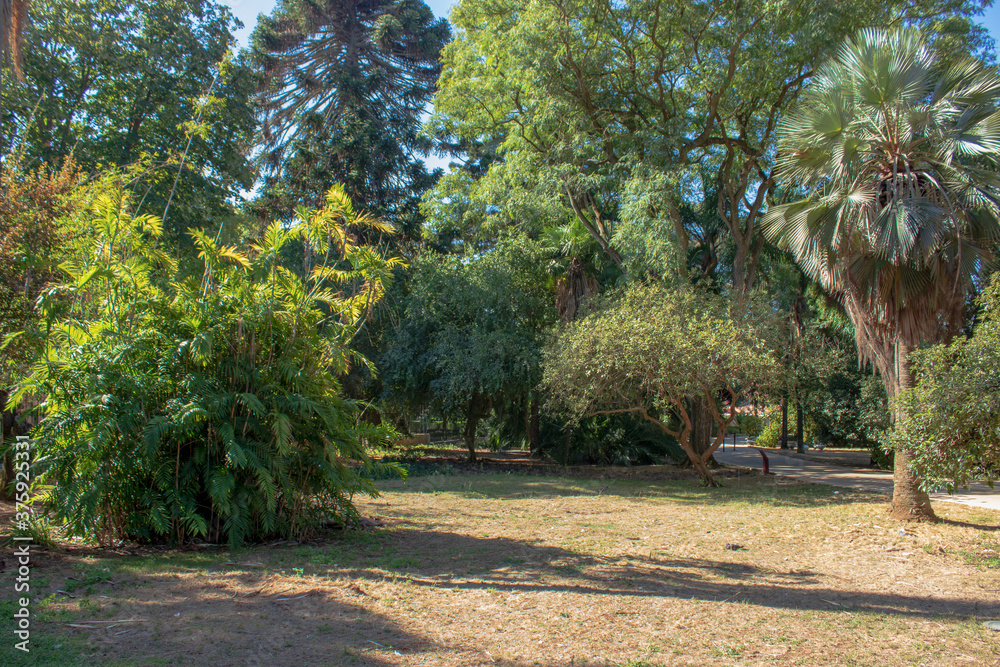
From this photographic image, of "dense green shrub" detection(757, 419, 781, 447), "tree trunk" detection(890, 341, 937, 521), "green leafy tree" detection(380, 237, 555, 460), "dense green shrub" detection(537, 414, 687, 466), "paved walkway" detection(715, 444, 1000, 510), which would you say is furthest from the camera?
"dense green shrub" detection(757, 419, 781, 447)

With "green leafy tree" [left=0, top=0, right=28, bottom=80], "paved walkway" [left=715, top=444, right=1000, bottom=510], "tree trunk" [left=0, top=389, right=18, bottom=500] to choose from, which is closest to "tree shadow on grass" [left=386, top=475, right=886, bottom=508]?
"paved walkway" [left=715, top=444, right=1000, bottom=510]

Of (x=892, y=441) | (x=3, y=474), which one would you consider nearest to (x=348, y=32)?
(x=3, y=474)

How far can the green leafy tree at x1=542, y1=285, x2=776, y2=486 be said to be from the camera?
43.2 feet

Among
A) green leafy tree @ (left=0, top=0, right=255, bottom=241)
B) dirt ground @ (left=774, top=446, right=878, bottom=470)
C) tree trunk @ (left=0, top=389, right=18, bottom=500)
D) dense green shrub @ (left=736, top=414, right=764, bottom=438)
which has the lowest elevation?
dirt ground @ (left=774, top=446, right=878, bottom=470)

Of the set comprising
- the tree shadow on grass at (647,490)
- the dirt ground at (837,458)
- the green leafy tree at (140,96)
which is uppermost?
the green leafy tree at (140,96)

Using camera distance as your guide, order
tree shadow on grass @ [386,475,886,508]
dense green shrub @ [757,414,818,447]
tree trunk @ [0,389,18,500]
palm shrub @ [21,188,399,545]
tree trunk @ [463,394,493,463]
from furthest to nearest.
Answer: dense green shrub @ [757,414,818,447]
tree trunk @ [463,394,493,463]
tree shadow on grass @ [386,475,886,508]
tree trunk @ [0,389,18,500]
palm shrub @ [21,188,399,545]

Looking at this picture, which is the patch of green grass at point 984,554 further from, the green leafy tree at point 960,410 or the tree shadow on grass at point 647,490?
the tree shadow on grass at point 647,490

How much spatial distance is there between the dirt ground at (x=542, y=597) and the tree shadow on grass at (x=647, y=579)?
3 centimetres

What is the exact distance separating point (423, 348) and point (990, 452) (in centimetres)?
1518

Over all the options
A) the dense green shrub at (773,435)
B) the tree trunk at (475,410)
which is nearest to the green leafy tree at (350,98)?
the tree trunk at (475,410)

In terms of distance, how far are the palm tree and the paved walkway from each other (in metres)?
3.86

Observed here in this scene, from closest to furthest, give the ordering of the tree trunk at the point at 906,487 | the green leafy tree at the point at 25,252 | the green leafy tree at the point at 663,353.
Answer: the green leafy tree at the point at 25,252 < the tree trunk at the point at 906,487 < the green leafy tree at the point at 663,353

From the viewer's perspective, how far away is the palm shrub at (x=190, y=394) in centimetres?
706

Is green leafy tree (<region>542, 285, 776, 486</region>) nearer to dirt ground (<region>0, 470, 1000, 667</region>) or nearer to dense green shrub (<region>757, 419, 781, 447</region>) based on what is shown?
dirt ground (<region>0, 470, 1000, 667</region>)
